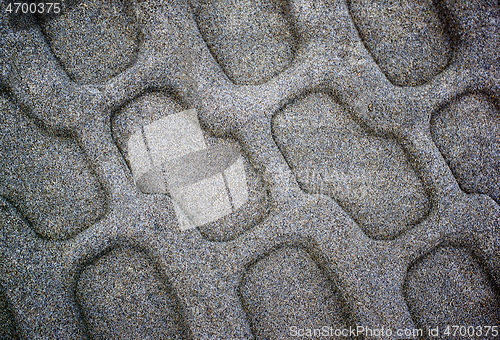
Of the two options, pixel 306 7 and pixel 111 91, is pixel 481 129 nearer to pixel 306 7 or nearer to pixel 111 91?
pixel 306 7

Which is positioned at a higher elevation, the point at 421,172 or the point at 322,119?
the point at 322,119

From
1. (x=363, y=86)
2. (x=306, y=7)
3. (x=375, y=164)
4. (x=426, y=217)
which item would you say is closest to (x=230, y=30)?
(x=306, y=7)

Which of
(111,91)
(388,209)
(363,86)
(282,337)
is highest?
(111,91)

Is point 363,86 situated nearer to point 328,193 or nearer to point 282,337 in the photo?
point 328,193

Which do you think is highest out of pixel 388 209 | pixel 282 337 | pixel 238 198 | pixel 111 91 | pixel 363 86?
pixel 111 91

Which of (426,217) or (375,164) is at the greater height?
(375,164)

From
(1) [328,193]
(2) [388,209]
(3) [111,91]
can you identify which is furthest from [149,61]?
(2) [388,209]
